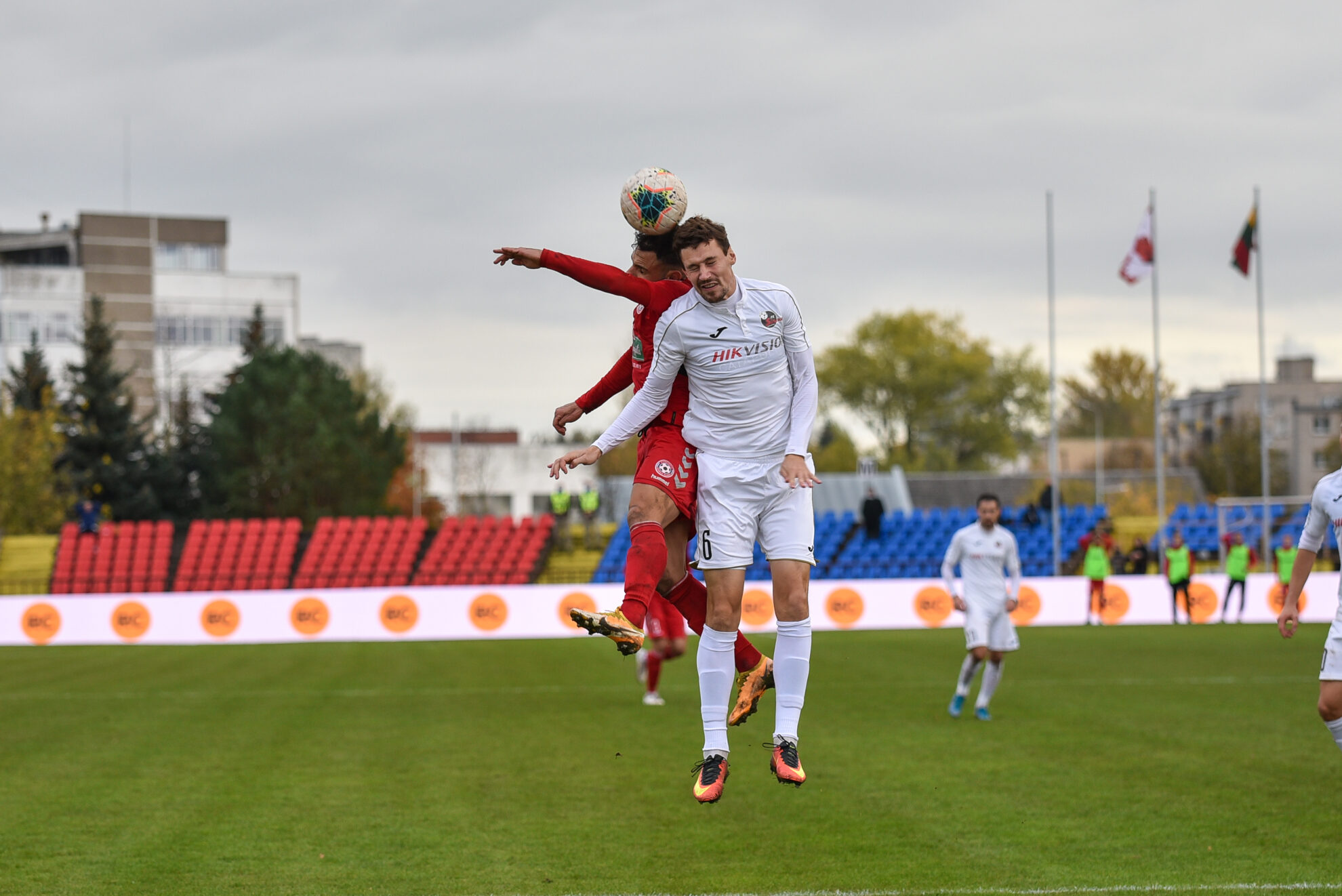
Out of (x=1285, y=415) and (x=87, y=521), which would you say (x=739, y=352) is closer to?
(x=87, y=521)

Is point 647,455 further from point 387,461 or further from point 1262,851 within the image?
point 387,461

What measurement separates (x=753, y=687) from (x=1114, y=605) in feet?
93.9

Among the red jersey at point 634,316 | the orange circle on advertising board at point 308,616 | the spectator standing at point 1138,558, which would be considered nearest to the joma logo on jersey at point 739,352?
the red jersey at point 634,316

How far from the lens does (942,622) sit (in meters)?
33.2

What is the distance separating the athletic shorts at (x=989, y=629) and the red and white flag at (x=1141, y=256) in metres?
Answer: 27.4

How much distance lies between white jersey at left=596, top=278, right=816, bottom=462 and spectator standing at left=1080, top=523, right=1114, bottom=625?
85.6 feet

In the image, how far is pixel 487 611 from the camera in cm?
3192

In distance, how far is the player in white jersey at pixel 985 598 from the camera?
16.7 m

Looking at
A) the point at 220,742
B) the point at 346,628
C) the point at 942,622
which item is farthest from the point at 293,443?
the point at 220,742

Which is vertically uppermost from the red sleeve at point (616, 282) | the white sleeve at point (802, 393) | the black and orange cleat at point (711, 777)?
the red sleeve at point (616, 282)

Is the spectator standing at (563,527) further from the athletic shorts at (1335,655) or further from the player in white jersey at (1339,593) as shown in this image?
the athletic shorts at (1335,655)

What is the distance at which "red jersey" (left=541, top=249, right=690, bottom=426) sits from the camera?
6.84 m

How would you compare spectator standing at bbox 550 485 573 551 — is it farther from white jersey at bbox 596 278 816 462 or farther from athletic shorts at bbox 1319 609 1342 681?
white jersey at bbox 596 278 816 462

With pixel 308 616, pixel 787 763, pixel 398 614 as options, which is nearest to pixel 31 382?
pixel 308 616
